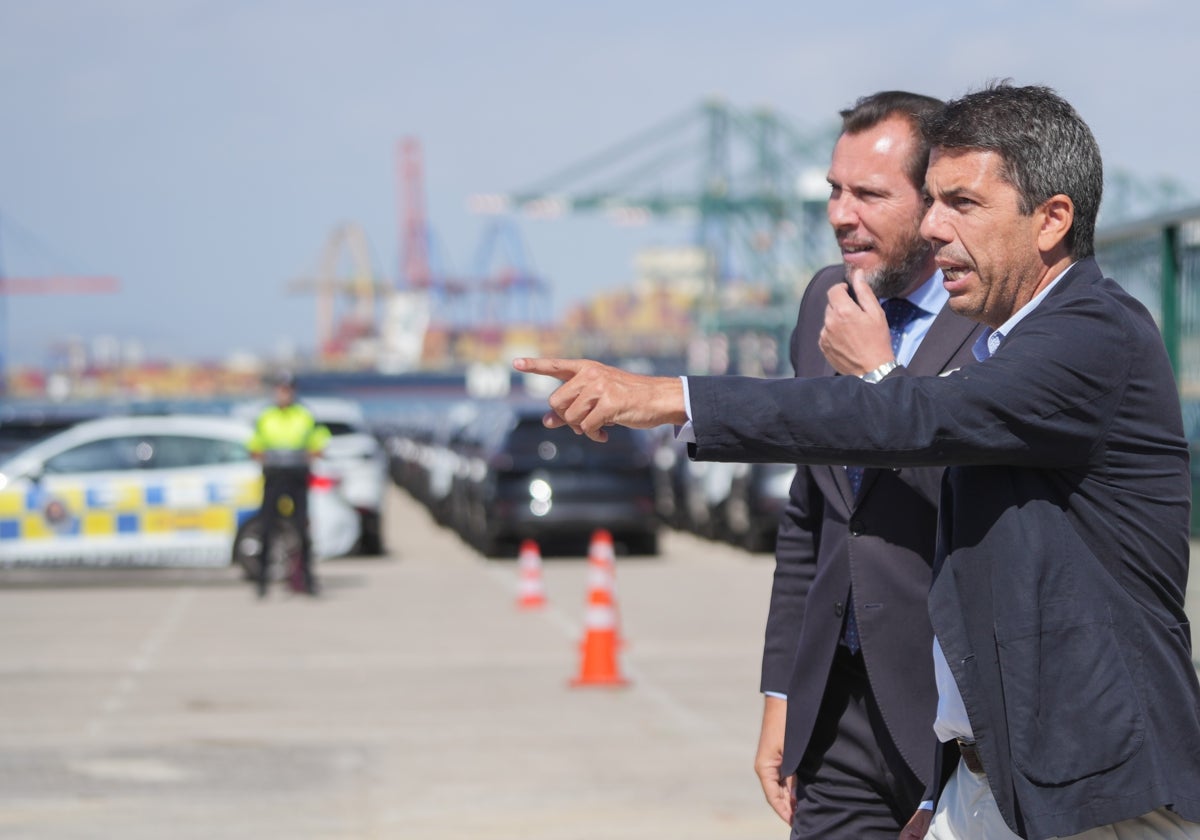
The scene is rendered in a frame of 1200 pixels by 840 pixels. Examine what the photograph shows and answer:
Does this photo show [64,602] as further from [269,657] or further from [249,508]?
[269,657]

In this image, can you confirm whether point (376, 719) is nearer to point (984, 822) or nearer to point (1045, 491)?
point (984, 822)

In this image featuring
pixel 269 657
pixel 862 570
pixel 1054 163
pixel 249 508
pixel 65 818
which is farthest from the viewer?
pixel 249 508

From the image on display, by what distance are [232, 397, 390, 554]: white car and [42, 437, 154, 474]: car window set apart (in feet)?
7.30

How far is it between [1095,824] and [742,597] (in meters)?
13.1

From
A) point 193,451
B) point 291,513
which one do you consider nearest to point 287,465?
point 291,513

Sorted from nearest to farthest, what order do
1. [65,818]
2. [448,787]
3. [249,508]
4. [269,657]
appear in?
[65,818] → [448,787] → [269,657] → [249,508]

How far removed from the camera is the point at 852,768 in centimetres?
350

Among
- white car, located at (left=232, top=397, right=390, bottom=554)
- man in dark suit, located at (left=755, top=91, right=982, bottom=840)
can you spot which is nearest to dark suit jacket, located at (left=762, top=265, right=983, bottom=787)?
man in dark suit, located at (left=755, top=91, right=982, bottom=840)

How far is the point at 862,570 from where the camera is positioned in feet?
11.0

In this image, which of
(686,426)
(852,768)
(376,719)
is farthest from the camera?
(376,719)

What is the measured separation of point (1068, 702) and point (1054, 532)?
0.22m

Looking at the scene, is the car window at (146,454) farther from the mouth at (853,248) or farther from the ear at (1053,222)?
the ear at (1053,222)

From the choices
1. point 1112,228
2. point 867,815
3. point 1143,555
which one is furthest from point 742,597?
point 1143,555

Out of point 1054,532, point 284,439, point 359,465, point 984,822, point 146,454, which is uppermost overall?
point 1054,532
